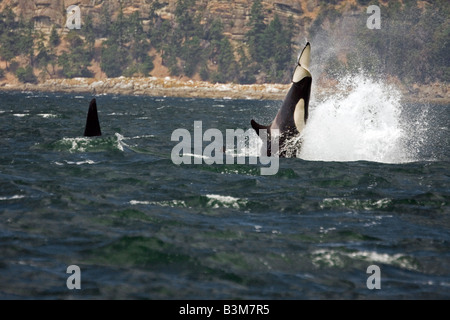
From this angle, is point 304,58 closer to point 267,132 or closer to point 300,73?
point 300,73

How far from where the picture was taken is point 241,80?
18900cm

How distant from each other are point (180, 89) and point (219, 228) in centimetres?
14517

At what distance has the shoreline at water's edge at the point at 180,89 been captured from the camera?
155500mm

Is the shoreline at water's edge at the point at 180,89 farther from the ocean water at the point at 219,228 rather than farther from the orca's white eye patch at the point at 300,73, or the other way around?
the orca's white eye patch at the point at 300,73

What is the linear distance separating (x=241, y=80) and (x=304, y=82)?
173677mm

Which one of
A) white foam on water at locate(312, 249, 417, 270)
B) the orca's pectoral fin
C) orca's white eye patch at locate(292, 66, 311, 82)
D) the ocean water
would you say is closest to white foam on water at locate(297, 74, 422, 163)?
the ocean water

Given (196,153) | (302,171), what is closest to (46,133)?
(196,153)

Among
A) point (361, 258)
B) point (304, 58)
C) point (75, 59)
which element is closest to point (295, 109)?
point (304, 58)

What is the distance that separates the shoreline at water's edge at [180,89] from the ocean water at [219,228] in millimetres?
135667

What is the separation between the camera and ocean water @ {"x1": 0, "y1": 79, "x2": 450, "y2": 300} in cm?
920

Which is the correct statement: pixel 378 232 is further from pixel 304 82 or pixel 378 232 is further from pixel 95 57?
pixel 95 57

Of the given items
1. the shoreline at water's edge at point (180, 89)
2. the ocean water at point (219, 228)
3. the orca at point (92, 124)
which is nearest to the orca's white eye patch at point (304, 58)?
the ocean water at point (219, 228)

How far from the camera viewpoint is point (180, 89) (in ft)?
510

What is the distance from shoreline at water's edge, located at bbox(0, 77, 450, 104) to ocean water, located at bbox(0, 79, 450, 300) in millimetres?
135667
